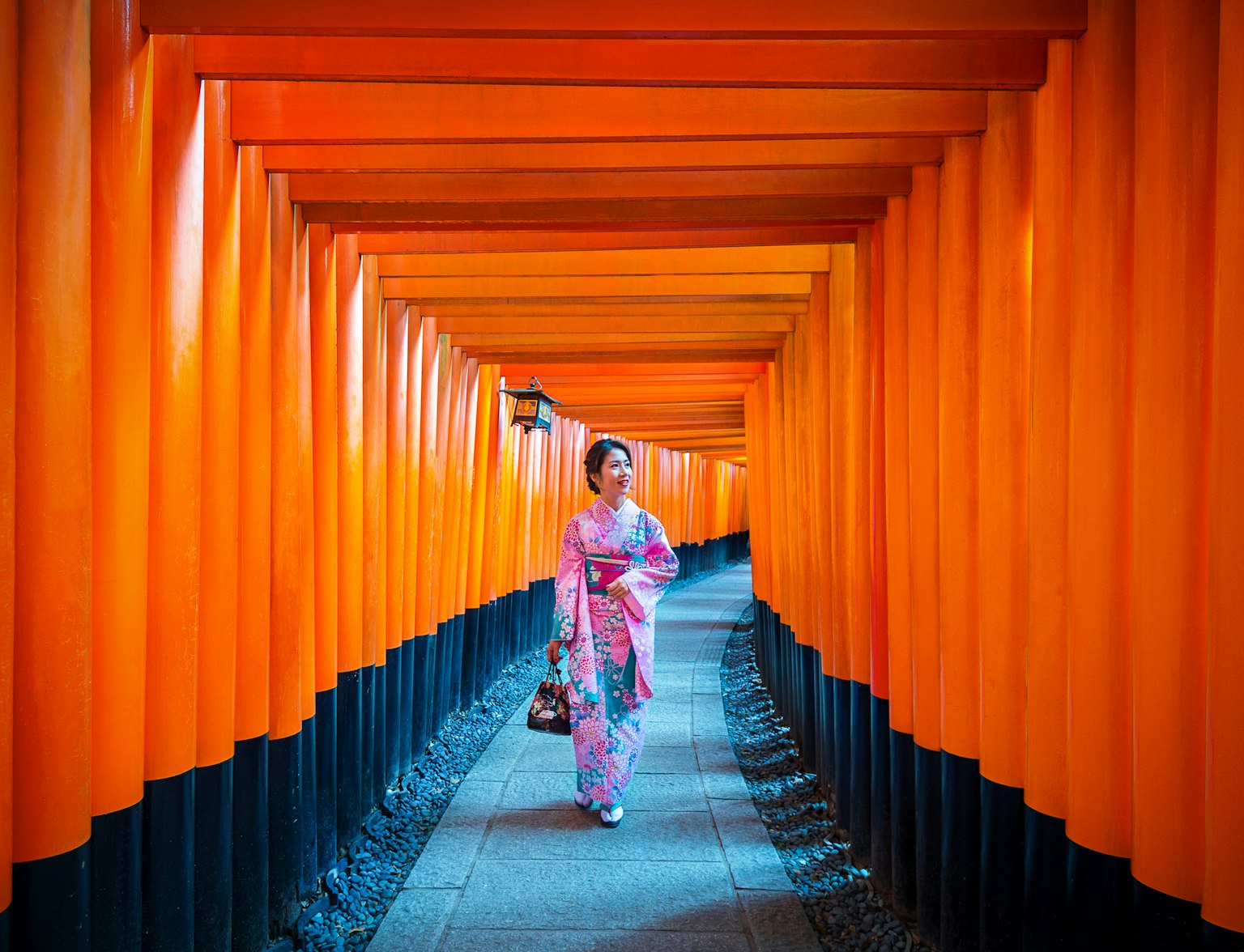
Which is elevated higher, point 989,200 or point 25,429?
point 989,200

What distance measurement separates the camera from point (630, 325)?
7645 millimetres

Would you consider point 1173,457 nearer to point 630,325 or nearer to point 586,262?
point 586,262

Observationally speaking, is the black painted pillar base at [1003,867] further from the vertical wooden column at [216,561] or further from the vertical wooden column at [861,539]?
the vertical wooden column at [216,561]

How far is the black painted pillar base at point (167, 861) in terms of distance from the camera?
117 inches

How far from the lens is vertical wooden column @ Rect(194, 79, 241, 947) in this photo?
3.31 meters

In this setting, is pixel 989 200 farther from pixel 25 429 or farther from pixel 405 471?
pixel 405 471

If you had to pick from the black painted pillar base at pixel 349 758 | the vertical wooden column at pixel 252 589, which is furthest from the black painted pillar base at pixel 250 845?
the black painted pillar base at pixel 349 758

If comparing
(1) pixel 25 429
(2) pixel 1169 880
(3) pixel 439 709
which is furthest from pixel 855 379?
(3) pixel 439 709

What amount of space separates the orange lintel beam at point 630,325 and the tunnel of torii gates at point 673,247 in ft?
5.77

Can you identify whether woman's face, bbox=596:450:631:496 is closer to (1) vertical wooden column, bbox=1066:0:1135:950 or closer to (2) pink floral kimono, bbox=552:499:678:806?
(2) pink floral kimono, bbox=552:499:678:806

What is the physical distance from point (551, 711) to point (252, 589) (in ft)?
7.36

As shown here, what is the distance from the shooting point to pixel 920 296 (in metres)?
3.95

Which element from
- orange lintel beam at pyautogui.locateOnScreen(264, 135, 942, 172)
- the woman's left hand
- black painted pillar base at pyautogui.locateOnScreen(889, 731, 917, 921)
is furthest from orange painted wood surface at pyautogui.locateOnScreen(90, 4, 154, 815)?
the woman's left hand

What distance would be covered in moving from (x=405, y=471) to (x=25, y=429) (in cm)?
428
